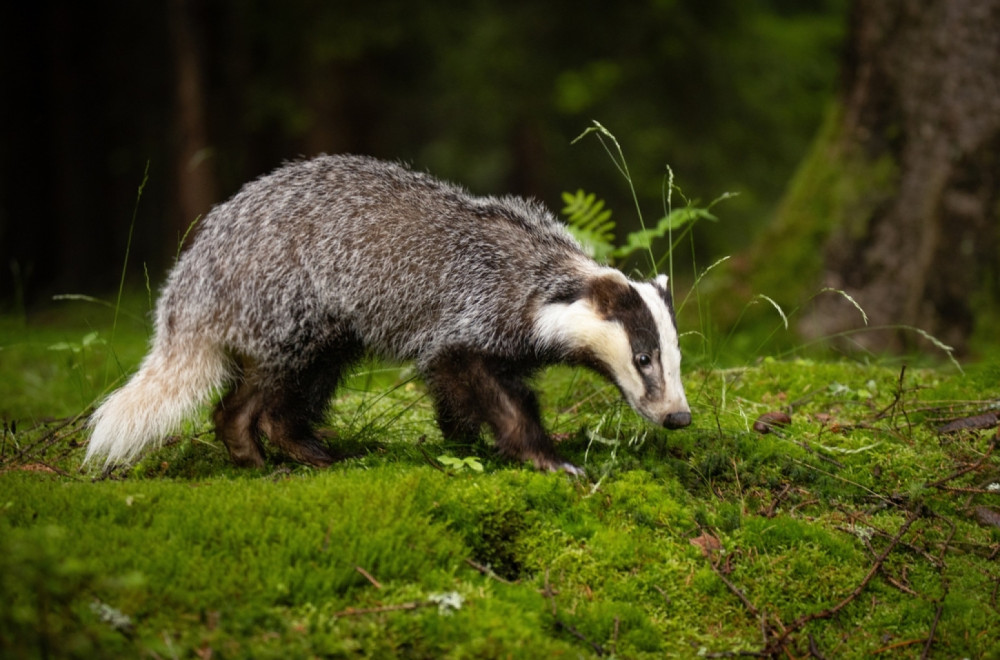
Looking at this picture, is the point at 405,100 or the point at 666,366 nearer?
the point at 666,366

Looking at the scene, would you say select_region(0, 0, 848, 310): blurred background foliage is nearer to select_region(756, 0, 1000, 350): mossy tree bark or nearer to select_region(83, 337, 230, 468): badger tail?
select_region(756, 0, 1000, 350): mossy tree bark

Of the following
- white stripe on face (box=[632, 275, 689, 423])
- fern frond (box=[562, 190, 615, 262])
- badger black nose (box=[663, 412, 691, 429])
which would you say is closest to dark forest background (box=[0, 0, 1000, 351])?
fern frond (box=[562, 190, 615, 262])

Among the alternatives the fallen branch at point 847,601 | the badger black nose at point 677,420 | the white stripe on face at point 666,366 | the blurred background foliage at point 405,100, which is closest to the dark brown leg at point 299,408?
the white stripe on face at point 666,366

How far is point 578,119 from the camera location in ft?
51.4

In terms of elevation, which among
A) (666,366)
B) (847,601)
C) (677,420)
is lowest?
(847,601)

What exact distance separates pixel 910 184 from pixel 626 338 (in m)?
5.56

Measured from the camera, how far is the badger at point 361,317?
4574mm

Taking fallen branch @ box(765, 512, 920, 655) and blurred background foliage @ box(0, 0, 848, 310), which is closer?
fallen branch @ box(765, 512, 920, 655)

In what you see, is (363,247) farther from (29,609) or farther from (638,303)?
(29,609)

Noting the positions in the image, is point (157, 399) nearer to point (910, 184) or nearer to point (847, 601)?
point (847, 601)

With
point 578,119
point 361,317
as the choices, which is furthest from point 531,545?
point 578,119

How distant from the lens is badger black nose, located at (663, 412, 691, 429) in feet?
14.1

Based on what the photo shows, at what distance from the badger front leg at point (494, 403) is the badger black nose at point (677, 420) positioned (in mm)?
496

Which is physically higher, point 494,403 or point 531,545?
point 494,403
